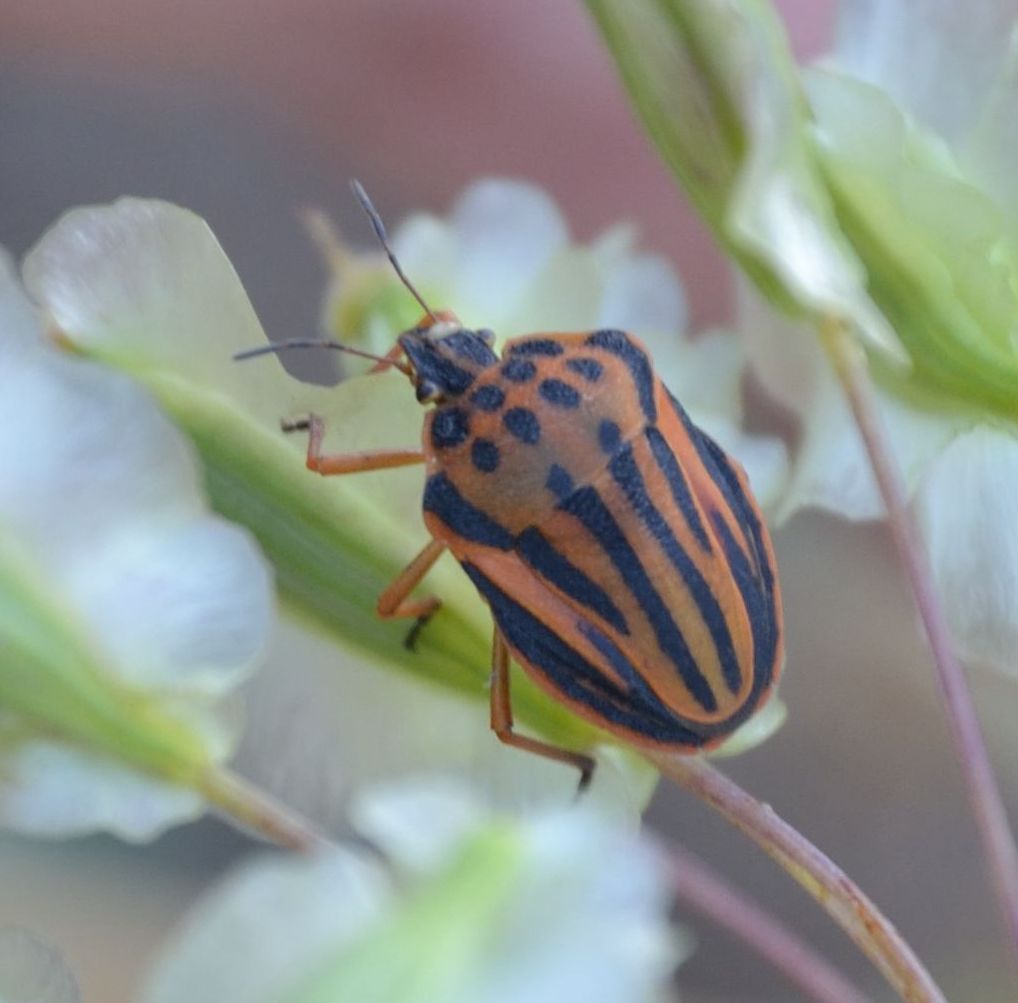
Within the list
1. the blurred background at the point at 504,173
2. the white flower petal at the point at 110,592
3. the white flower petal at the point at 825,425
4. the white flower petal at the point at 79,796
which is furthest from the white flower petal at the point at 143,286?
the blurred background at the point at 504,173

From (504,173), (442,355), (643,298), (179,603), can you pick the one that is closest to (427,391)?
(442,355)

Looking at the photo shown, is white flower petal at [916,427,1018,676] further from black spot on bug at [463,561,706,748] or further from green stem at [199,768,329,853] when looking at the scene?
green stem at [199,768,329,853]

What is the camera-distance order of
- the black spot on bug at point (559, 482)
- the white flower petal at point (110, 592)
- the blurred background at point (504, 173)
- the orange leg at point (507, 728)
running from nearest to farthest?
the white flower petal at point (110, 592) → the orange leg at point (507, 728) → the black spot on bug at point (559, 482) → the blurred background at point (504, 173)

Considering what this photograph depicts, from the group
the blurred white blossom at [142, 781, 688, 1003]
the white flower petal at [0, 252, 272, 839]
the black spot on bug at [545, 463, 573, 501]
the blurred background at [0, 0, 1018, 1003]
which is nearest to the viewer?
the blurred white blossom at [142, 781, 688, 1003]

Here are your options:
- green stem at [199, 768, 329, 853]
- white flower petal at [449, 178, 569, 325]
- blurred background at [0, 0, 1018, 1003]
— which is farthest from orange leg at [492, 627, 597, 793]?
blurred background at [0, 0, 1018, 1003]

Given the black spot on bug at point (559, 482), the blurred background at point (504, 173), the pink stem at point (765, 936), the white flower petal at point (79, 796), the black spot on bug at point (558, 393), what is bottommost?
→ the blurred background at point (504, 173)

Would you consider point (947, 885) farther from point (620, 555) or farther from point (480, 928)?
point (480, 928)

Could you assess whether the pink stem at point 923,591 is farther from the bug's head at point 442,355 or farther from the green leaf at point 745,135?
the bug's head at point 442,355
